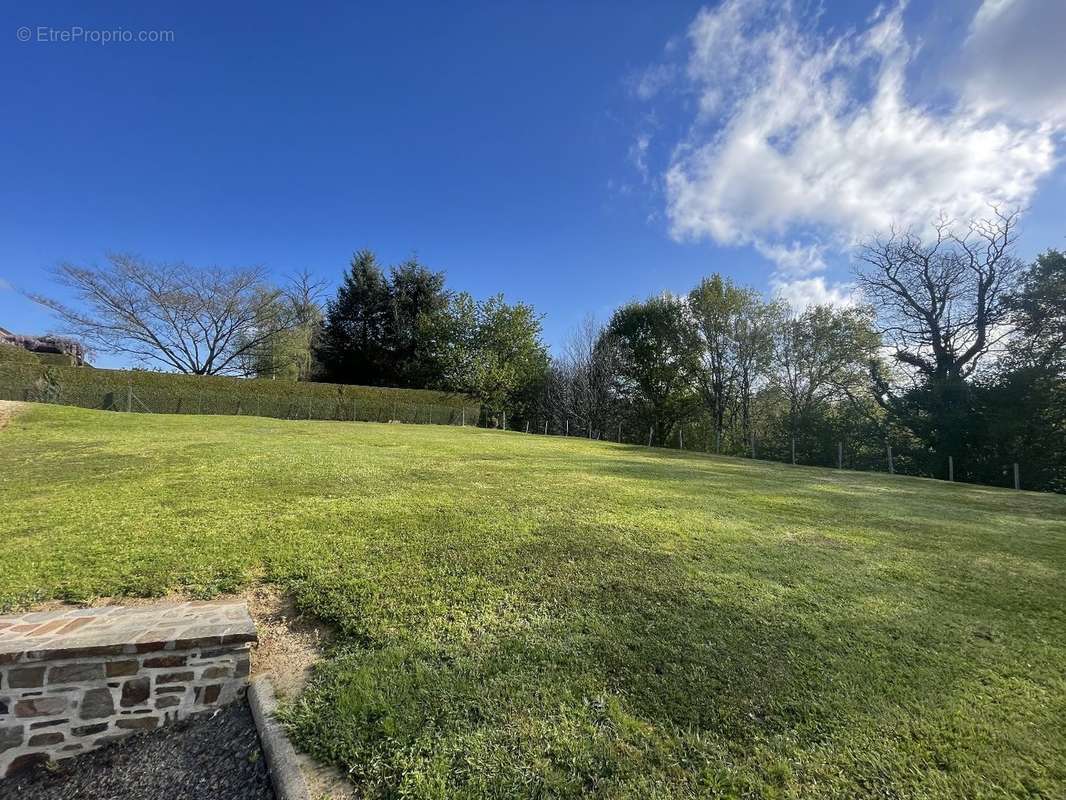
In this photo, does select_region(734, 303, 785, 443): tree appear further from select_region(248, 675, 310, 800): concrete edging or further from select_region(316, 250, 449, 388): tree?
select_region(248, 675, 310, 800): concrete edging

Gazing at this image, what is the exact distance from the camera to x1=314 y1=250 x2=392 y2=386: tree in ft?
88.1

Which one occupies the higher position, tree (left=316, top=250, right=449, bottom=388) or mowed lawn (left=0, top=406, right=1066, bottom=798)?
tree (left=316, top=250, right=449, bottom=388)

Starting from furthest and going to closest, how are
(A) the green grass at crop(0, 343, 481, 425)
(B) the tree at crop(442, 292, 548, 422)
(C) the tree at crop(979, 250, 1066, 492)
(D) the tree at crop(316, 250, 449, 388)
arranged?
1. (D) the tree at crop(316, 250, 449, 388)
2. (B) the tree at crop(442, 292, 548, 422)
3. (A) the green grass at crop(0, 343, 481, 425)
4. (C) the tree at crop(979, 250, 1066, 492)

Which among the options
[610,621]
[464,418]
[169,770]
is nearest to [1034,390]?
[610,621]

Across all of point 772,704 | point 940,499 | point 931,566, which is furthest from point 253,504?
point 940,499

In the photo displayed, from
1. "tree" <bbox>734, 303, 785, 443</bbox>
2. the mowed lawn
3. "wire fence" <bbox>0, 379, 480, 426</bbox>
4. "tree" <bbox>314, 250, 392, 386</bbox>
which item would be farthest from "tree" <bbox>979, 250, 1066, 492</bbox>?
"tree" <bbox>314, 250, 392, 386</bbox>

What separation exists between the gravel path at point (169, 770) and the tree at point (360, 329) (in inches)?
1017

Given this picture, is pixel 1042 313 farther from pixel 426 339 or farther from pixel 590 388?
pixel 426 339

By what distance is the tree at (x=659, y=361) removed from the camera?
76.2 feet

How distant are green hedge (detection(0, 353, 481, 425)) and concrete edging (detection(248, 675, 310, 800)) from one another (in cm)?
1878

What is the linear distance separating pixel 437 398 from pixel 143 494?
1845cm

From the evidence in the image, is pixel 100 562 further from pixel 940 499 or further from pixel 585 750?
pixel 940 499

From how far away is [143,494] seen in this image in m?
5.06

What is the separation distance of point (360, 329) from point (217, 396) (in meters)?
10.5
